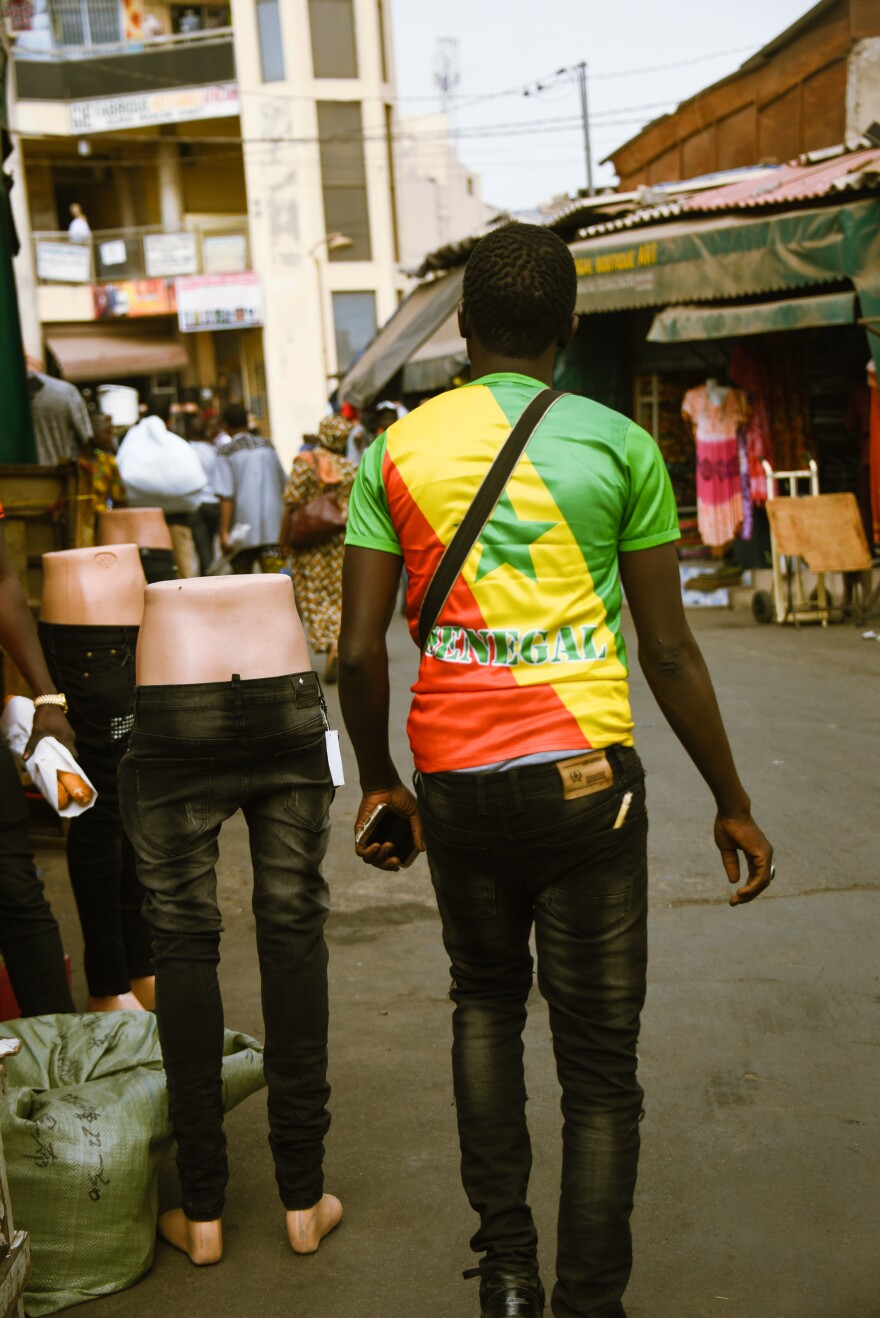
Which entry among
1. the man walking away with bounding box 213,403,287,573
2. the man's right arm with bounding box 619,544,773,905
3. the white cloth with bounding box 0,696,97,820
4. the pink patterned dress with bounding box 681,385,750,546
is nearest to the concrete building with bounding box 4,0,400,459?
the pink patterned dress with bounding box 681,385,750,546

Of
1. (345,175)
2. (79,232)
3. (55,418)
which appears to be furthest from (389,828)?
(345,175)

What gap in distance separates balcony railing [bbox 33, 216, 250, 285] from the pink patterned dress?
22110 millimetres

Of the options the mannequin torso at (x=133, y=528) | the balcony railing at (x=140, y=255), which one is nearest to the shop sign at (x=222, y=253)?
the balcony railing at (x=140, y=255)

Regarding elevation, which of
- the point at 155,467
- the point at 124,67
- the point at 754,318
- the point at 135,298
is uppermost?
the point at 124,67

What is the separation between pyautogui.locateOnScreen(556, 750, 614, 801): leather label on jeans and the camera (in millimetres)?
2135

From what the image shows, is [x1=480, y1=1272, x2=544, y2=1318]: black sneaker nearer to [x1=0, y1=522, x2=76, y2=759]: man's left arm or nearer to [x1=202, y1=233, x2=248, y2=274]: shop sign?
[x1=0, y1=522, x2=76, y2=759]: man's left arm

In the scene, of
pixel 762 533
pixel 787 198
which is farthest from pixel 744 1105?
pixel 762 533

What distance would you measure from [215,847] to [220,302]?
30663 millimetres

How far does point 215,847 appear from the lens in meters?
2.77

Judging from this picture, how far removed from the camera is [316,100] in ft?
106

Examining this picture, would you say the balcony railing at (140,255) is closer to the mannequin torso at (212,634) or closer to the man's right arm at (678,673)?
the mannequin torso at (212,634)

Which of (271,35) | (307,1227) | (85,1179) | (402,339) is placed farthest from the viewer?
(271,35)

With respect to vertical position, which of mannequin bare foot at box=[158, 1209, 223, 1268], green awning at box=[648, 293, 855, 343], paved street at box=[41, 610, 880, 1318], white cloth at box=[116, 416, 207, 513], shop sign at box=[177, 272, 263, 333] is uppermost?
shop sign at box=[177, 272, 263, 333]

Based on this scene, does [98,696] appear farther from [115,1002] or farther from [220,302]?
[220,302]
